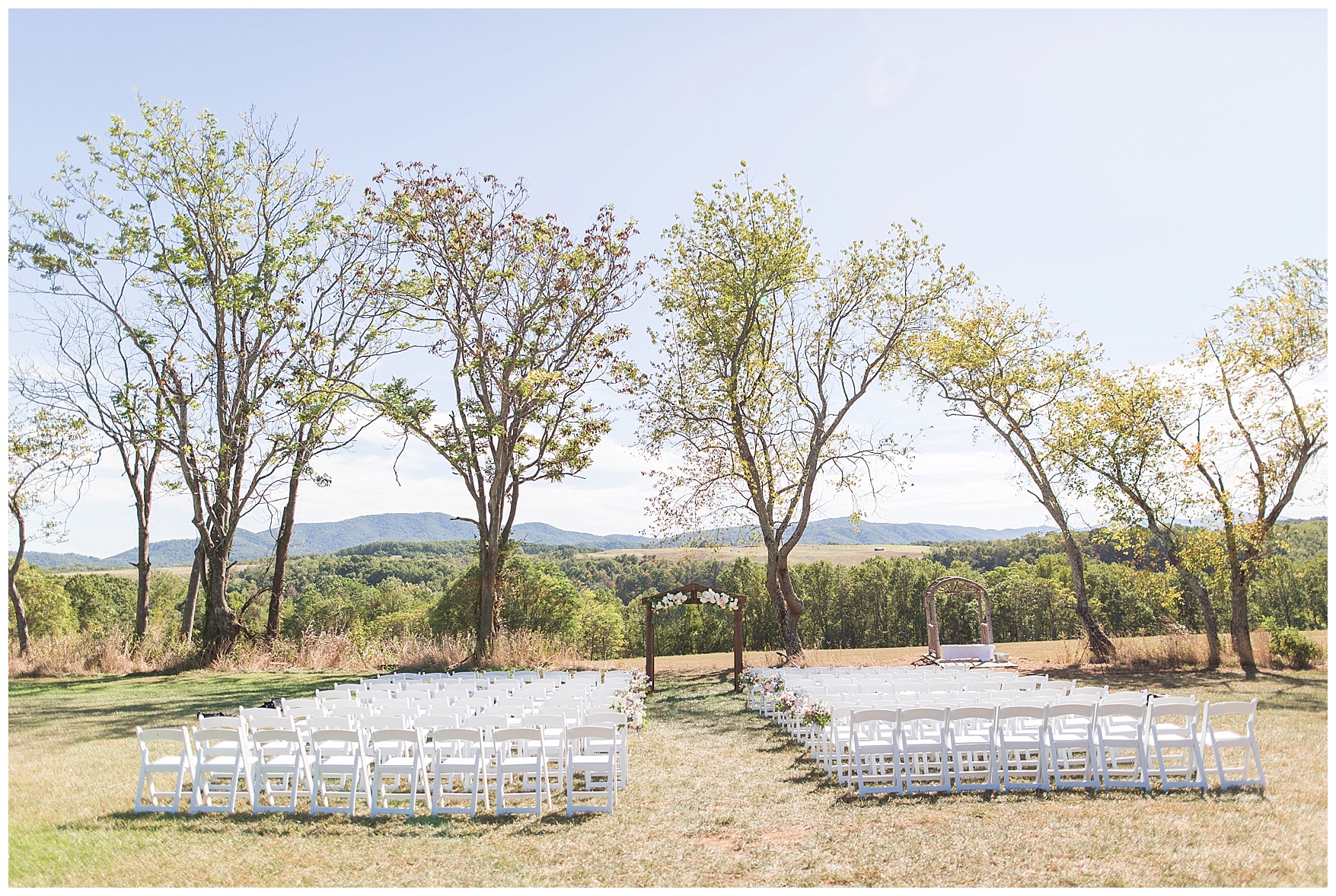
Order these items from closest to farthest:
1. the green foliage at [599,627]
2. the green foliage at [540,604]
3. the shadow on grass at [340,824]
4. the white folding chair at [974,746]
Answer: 1. the shadow on grass at [340,824]
2. the white folding chair at [974,746]
3. the green foliage at [540,604]
4. the green foliage at [599,627]

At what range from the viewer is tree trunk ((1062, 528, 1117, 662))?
20.4 m

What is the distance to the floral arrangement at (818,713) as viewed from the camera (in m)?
8.66

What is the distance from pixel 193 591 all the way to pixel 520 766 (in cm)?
2235

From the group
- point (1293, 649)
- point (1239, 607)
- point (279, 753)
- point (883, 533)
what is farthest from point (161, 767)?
point (883, 533)

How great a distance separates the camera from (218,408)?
22688mm

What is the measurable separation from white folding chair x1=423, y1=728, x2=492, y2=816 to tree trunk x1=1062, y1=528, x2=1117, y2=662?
58.2 feet

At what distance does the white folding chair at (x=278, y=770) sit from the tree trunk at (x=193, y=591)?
17666 millimetres

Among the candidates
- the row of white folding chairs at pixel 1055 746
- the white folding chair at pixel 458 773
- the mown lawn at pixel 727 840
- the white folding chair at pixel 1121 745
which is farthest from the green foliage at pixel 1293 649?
the white folding chair at pixel 458 773

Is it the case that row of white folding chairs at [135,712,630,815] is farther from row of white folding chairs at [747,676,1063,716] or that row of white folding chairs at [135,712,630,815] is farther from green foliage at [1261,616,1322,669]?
green foliage at [1261,616,1322,669]

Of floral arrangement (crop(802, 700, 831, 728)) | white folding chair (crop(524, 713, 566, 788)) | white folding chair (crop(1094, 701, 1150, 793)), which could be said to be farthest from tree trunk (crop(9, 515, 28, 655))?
white folding chair (crop(1094, 701, 1150, 793))

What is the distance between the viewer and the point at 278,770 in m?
7.02

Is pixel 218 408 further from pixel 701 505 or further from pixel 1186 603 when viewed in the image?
pixel 1186 603

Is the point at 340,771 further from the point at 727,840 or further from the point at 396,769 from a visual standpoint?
the point at 727,840

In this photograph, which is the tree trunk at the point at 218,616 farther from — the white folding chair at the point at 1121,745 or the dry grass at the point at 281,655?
the white folding chair at the point at 1121,745
